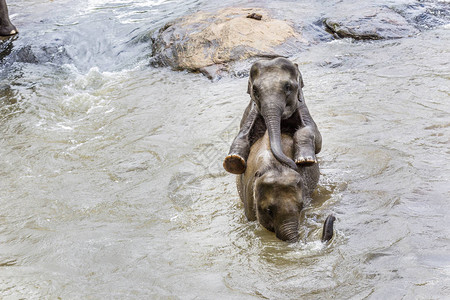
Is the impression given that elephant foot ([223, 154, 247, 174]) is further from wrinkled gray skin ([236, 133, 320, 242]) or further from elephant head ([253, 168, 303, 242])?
elephant head ([253, 168, 303, 242])

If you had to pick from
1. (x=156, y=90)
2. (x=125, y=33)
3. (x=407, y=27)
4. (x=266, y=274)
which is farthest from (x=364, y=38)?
(x=266, y=274)

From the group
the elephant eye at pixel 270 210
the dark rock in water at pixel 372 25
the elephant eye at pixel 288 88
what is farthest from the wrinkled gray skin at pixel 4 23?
the elephant eye at pixel 270 210

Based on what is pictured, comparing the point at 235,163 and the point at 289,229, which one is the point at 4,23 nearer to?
the point at 235,163

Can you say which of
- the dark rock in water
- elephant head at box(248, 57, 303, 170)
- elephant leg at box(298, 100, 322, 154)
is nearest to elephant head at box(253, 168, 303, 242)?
elephant head at box(248, 57, 303, 170)

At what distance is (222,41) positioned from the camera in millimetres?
11039

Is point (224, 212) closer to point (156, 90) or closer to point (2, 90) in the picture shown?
point (156, 90)

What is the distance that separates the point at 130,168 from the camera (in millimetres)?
7410

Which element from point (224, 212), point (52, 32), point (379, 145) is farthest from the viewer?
point (52, 32)

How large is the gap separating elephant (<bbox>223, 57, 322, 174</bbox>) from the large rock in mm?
4955

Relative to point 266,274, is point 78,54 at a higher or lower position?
lower

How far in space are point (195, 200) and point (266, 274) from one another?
77.4 inches

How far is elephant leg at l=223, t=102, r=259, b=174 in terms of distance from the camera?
5.16 m

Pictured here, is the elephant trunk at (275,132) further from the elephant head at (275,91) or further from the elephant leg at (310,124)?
the elephant leg at (310,124)

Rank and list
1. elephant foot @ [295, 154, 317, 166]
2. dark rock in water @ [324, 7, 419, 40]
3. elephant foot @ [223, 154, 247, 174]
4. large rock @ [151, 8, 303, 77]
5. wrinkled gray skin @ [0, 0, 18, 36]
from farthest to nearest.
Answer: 1. wrinkled gray skin @ [0, 0, 18, 36]
2. dark rock in water @ [324, 7, 419, 40]
3. large rock @ [151, 8, 303, 77]
4. elephant foot @ [223, 154, 247, 174]
5. elephant foot @ [295, 154, 317, 166]
